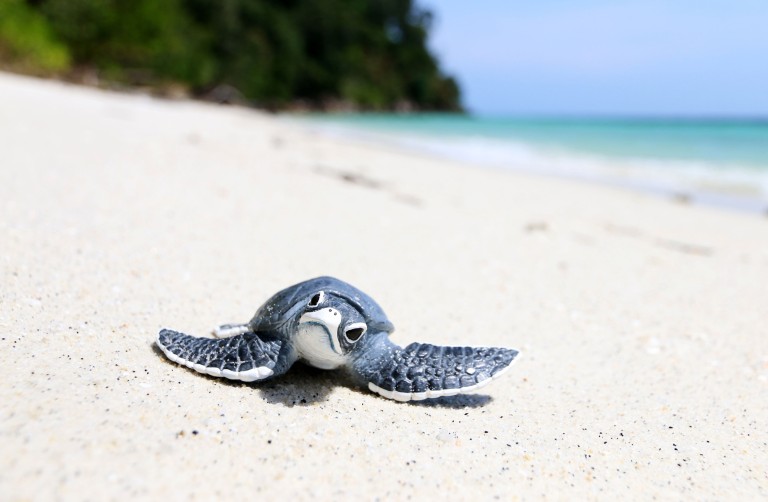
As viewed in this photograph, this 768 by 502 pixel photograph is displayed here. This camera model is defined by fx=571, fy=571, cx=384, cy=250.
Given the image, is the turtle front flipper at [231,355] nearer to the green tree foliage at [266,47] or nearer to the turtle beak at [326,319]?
the turtle beak at [326,319]

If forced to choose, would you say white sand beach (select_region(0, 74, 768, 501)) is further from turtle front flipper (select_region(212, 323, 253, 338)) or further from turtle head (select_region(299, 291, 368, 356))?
turtle head (select_region(299, 291, 368, 356))

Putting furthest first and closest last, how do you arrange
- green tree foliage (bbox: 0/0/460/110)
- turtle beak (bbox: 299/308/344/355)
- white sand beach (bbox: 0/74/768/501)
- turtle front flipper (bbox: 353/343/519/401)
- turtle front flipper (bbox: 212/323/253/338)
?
green tree foliage (bbox: 0/0/460/110) < turtle front flipper (bbox: 212/323/253/338) < turtle front flipper (bbox: 353/343/519/401) < turtle beak (bbox: 299/308/344/355) < white sand beach (bbox: 0/74/768/501)

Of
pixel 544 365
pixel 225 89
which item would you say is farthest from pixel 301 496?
pixel 225 89

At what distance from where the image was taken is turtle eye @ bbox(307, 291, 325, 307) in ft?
7.07

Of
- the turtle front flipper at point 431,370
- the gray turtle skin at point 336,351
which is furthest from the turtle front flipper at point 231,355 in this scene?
the turtle front flipper at point 431,370

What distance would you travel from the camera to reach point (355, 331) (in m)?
2.25

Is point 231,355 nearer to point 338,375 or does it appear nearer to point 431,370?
point 338,375

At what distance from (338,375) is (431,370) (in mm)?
472

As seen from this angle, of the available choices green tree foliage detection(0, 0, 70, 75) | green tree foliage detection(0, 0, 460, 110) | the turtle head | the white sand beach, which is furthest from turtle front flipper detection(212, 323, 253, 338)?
green tree foliage detection(0, 0, 460, 110)

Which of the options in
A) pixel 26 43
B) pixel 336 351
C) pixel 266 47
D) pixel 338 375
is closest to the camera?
pixel 336 351

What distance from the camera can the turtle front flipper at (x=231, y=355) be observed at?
2.20m

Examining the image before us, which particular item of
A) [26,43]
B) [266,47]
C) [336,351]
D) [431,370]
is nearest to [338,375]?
[336,351]

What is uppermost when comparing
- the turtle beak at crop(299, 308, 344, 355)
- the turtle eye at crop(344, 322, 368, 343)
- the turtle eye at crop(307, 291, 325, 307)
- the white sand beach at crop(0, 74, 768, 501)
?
the turtle eye at crop(307, 291, 325, 307)

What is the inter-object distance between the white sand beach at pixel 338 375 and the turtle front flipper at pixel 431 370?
84mm
